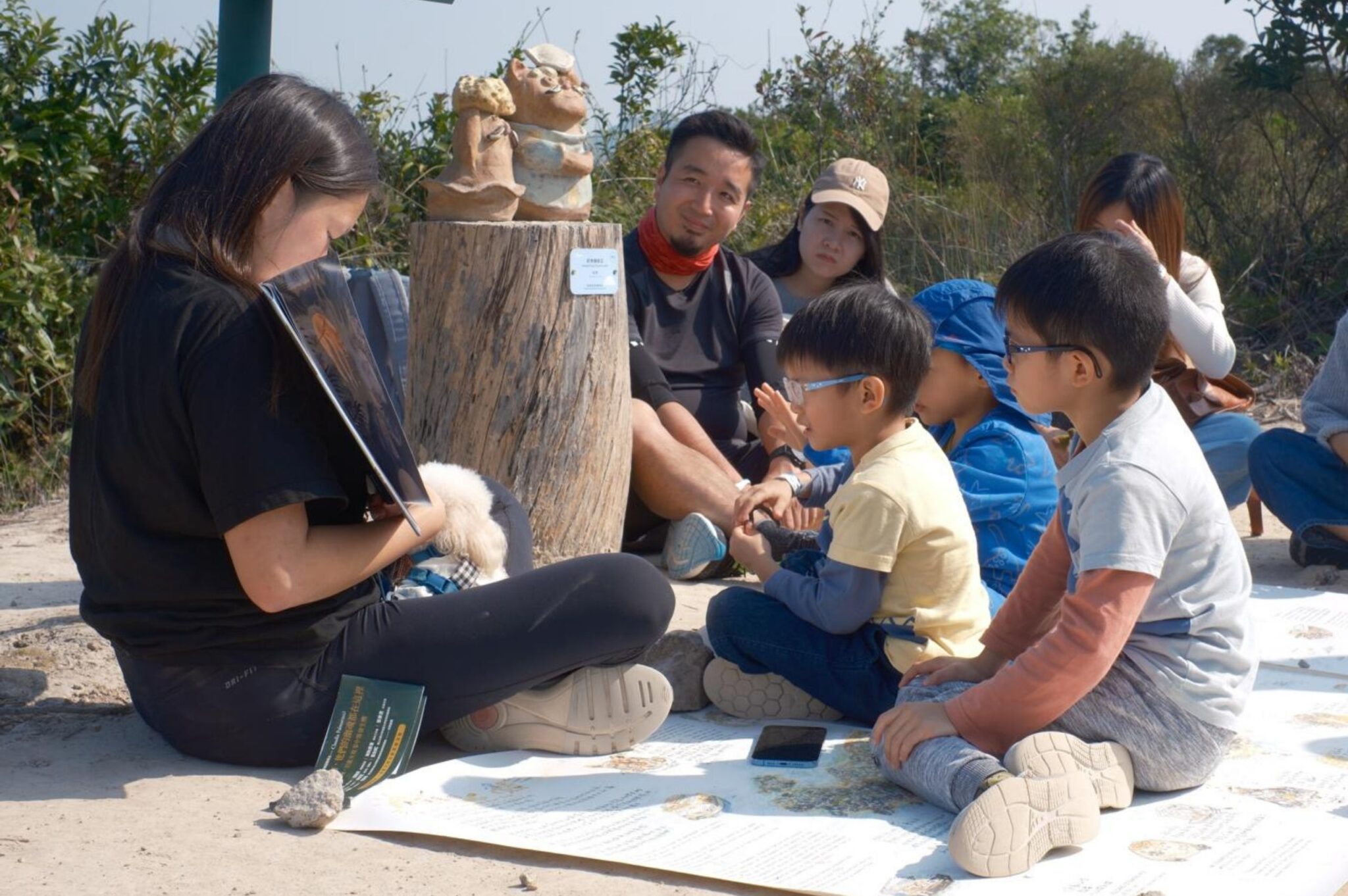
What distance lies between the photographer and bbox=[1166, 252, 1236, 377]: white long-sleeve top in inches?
187

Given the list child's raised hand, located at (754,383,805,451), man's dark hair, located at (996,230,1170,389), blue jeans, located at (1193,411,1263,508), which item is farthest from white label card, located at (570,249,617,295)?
blue jeans, located at (1193,411,1263,508)

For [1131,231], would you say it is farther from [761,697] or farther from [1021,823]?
[1021,823]

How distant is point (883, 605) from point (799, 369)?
547 mm

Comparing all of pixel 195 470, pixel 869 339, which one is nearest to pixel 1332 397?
pixel 869 339

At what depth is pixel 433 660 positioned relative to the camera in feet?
8.67

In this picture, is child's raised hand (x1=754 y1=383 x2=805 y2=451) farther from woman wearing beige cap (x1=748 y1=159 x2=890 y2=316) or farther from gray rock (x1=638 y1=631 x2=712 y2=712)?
woman wearing beige cap (x1=748 y1=159 x2=890 y2=316)

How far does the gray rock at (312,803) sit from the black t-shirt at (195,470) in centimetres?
28

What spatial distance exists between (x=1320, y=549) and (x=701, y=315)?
2.36 meters

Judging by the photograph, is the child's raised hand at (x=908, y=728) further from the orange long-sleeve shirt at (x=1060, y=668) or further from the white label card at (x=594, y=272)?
the white label card at (x=594, y=272)

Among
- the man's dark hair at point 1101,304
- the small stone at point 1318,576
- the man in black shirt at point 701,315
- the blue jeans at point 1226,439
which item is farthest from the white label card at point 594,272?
the small stone at point 1318,576

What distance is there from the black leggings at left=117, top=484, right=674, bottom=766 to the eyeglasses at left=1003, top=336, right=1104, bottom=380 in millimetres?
855

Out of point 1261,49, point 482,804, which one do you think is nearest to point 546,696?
point 482,804

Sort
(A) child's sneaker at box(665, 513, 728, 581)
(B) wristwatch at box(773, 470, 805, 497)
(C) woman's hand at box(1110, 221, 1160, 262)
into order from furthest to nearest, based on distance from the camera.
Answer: (C) woman's hand at box(1110, 221, 1160, 262) < (A) child's sneaker at box(665, 513, 728, 581) < (B) wristwatch at box(773, 470, 805, 497)

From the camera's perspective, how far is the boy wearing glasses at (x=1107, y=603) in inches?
92.0
